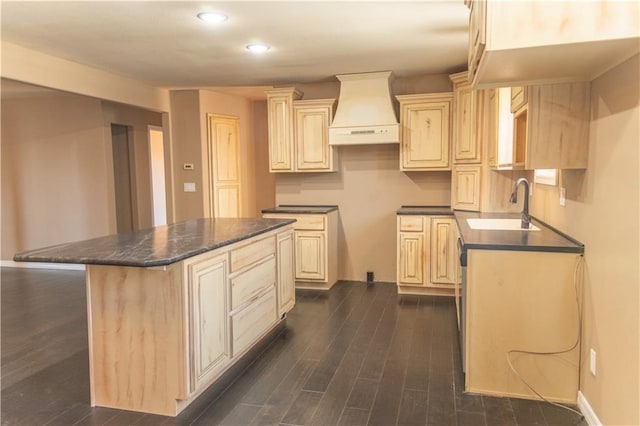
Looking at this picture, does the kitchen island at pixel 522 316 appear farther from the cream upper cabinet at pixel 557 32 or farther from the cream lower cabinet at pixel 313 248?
the cream lower cabinet at pixel 313 248

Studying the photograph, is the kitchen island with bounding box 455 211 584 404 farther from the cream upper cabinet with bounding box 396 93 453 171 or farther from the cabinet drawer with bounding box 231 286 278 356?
the cream upper cabinet with bounding box 396 93 453 171

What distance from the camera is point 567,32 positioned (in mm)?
1735

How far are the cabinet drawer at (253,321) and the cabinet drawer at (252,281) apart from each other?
0.07 meters

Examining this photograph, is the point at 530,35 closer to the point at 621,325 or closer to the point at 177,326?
the point at 621,325

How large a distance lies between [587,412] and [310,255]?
3092 millimetres

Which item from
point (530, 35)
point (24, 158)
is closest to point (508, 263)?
point (530, 35)

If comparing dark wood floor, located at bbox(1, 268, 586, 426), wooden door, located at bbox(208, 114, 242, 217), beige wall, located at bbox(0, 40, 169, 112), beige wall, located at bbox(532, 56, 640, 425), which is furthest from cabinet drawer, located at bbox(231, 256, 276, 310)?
wooden door, located at bbox(208, 114, 242, 217)

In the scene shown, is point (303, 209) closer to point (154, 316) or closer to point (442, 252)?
point (442, 252)

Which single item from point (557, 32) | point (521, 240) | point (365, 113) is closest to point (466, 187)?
point (365, 113)

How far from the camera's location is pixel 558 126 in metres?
2.39

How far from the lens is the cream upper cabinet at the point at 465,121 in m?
4.35

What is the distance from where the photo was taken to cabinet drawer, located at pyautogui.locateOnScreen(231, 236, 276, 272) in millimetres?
2855

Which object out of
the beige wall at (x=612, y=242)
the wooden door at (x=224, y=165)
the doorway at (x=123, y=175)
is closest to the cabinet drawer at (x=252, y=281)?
the beige wall at (x=612, y=242)

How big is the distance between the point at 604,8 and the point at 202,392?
2718 millimetres
